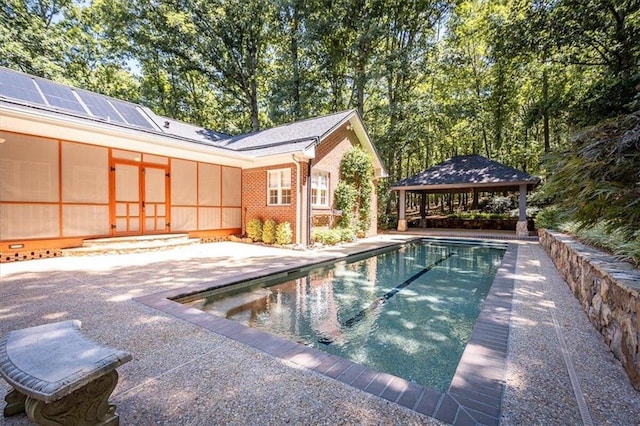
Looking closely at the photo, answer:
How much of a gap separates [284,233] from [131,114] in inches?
318

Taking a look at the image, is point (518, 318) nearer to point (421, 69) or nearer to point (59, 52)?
point (421, 69)

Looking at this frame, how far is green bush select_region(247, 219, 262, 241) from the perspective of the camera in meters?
11.6

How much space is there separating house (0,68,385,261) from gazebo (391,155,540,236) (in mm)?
4818

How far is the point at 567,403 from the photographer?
218 centimetres

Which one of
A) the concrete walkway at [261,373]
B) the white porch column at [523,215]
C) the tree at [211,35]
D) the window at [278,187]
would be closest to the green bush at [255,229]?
the window at [278,187]

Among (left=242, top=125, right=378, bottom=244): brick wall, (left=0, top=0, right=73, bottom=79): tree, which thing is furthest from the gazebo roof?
(left=0, top=0, right=73, bottom=79): tree

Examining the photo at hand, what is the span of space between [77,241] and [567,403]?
11.1 metres

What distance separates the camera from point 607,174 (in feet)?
8.16

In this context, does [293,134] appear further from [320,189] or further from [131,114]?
[131,114]

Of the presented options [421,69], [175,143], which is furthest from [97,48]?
[421,69]

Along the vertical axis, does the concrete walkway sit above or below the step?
below

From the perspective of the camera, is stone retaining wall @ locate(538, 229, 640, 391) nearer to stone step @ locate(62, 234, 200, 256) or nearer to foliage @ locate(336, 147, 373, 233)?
foliage @ locate(336, 147, 373, 233)

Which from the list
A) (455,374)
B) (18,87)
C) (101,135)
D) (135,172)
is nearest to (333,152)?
(135,172)

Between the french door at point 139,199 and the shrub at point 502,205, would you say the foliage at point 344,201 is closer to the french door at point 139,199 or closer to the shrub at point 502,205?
the french door at point 139,199
